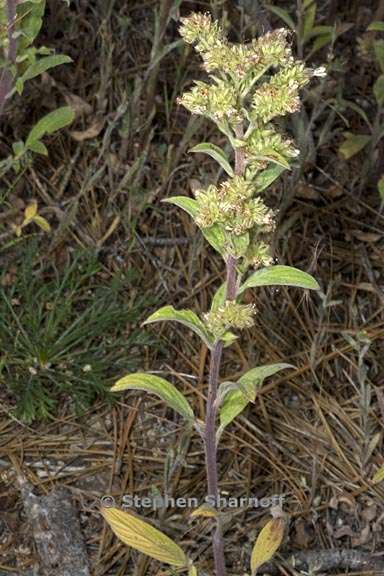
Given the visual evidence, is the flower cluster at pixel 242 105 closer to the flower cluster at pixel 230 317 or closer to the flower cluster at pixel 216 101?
the flower cluster at pixel 216 101

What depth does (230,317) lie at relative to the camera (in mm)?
1674

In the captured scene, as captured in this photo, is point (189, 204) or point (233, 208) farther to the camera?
point (189, 204)

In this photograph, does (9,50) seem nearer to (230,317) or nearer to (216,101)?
(216,101)

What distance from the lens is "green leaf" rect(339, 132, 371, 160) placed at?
9.25 feet

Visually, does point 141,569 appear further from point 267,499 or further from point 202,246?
point 202,246

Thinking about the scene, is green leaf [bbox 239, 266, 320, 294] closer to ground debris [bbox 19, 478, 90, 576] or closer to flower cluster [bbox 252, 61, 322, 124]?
flower cluster [bbox 252, 61, 322, 124]

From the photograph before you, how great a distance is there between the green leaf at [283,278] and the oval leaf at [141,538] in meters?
0.56

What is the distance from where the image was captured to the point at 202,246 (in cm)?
265

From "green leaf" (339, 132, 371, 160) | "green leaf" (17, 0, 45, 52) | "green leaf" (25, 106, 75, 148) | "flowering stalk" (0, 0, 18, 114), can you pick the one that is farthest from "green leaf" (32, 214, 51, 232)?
"green leaf" (339, 132, 371, 160)

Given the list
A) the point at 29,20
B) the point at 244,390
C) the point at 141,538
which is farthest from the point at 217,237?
the point at 29,20

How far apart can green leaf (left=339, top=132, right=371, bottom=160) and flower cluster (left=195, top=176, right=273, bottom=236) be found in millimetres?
1261

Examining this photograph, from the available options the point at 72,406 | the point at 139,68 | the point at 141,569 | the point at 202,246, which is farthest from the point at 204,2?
the point at 141,569

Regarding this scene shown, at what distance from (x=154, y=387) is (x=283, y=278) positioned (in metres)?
0.34

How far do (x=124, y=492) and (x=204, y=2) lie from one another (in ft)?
6.19
